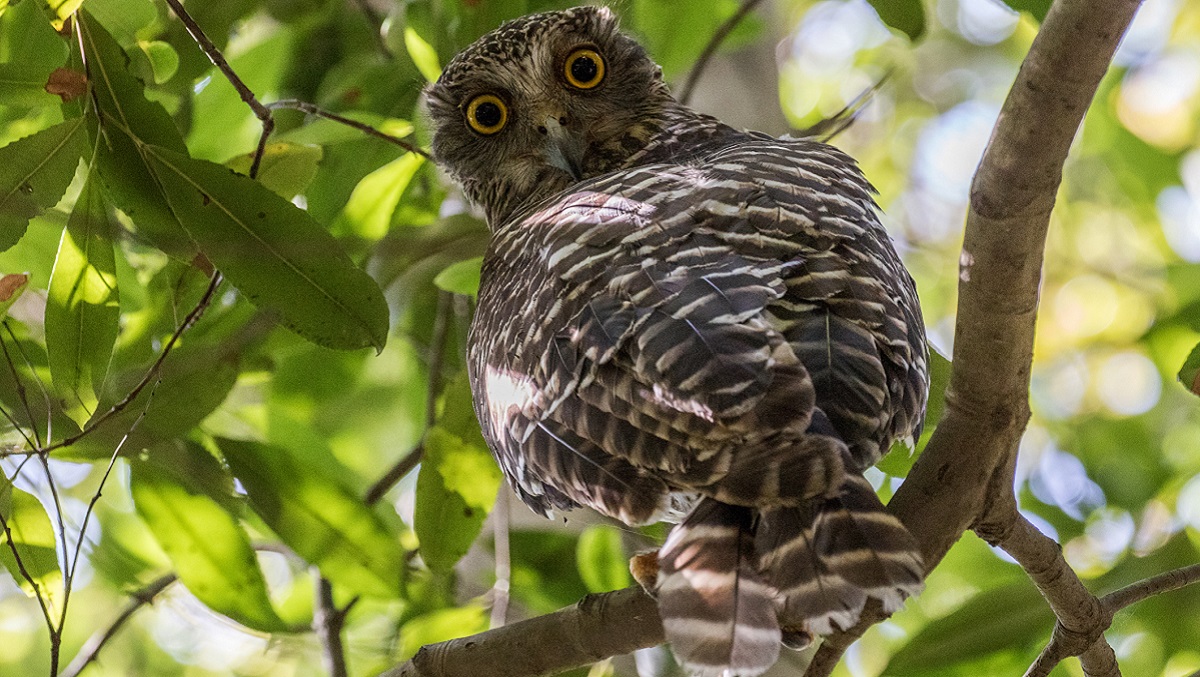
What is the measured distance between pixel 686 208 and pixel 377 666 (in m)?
1.82

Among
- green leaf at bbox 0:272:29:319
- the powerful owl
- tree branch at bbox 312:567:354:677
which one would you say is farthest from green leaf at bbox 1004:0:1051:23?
tree branch at bbox 312:567:354:677

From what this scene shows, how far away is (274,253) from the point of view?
1.94 metres

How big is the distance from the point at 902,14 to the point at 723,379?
1148 mm

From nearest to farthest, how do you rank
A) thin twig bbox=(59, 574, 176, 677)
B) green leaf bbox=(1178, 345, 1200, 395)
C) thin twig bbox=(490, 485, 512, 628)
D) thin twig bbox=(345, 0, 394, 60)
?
green leaf bbox=(1178, 345, 1200, 395), thin twig bbox=(59, 574, 176, 677), thin twig bbox=(490, 485, 512, 628), thin twig bbox=(345, 0, 394, 60)

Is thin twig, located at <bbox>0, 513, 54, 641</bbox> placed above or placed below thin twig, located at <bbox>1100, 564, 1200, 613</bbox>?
above

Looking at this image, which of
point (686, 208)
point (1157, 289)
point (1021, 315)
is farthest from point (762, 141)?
point (1157, 289)

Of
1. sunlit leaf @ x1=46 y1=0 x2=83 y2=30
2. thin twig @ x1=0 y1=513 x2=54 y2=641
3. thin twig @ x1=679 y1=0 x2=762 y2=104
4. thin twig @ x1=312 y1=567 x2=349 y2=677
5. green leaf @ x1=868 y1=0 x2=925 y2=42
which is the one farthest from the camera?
thin twig @ x1=679 y1=0 x2=762 y2=104

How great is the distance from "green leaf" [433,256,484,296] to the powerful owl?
10.1 inches

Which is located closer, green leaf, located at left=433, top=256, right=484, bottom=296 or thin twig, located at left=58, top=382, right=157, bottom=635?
thin twig, located at left=58, top=382, right=157, bottom=635

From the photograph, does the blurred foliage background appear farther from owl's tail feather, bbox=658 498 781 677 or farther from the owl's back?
owl's tail feather, bbox=658 498 781 677

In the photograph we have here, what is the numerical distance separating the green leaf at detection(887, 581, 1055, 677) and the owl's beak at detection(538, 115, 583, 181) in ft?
4.37

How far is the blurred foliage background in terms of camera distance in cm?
192

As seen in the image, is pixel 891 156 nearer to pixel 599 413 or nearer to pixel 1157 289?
pixel 1157 289

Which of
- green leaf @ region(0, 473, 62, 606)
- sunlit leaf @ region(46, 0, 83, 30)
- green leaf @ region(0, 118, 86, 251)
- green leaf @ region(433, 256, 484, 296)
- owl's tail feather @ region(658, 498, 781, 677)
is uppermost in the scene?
sunlit leaf @ region(46, 0, 83, 30)
